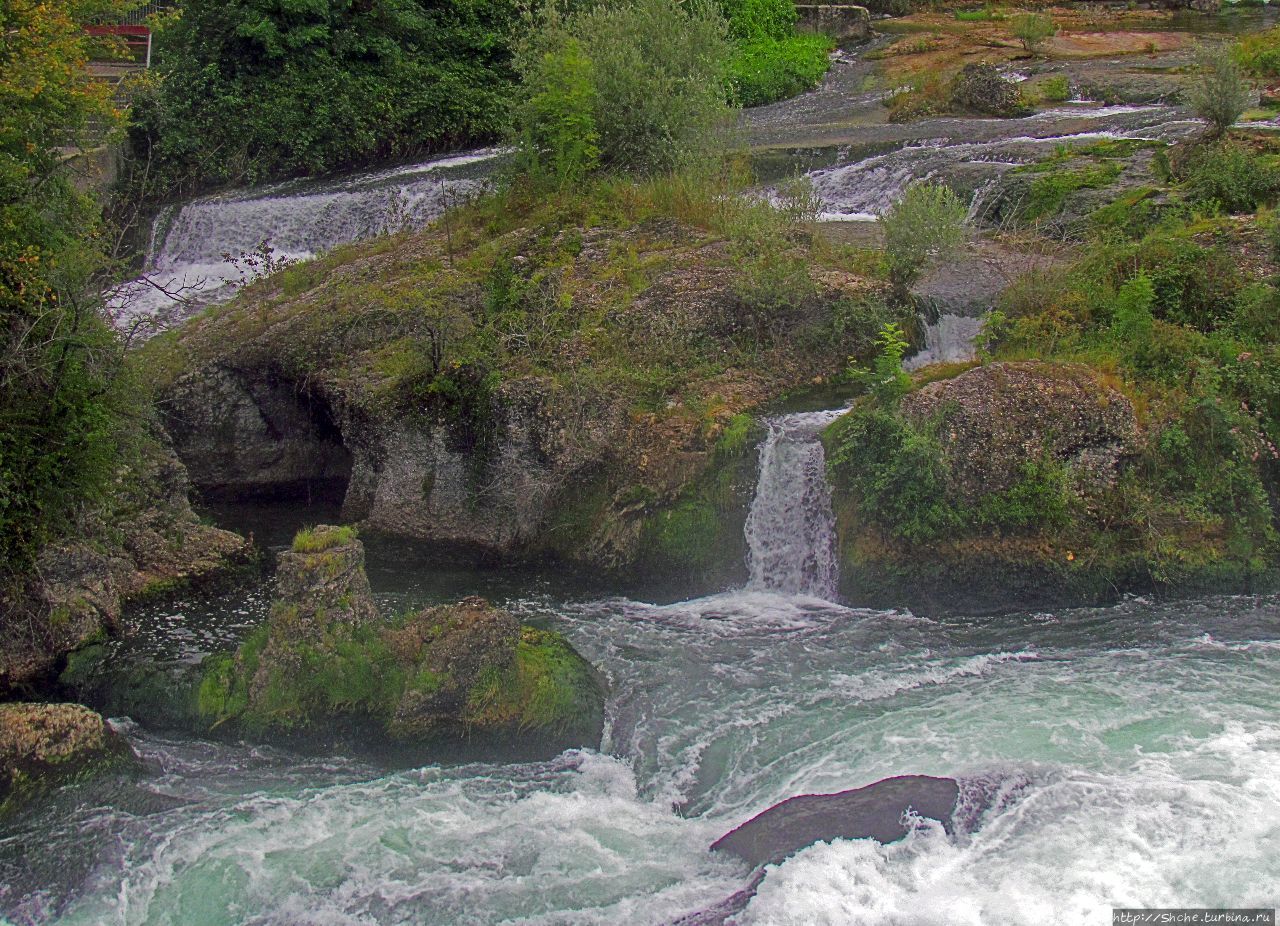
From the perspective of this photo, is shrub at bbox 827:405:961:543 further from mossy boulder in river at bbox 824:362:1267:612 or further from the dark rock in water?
the dark rock in water

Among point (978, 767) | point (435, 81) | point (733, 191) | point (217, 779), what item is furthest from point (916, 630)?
point (435, 81)

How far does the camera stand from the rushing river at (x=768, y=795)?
25.4ft

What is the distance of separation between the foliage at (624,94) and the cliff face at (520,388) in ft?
5.66

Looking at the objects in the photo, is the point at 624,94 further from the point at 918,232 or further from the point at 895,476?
the point at 895,476

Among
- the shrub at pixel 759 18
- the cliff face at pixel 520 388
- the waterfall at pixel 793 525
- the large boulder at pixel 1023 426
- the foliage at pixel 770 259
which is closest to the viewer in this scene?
the large boulder at pixel 1023 426

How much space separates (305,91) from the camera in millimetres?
24562

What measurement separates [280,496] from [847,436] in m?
7.19

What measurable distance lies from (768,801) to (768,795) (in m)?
0.10

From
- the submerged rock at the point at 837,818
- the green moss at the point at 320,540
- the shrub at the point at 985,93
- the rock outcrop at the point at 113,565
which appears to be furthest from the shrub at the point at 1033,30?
the submerged rock at the point at 837,818

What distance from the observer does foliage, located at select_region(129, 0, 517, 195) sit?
24.1 m

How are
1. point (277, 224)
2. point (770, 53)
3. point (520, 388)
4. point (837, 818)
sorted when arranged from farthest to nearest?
point (770, 53) < point (277, 224) < point (520, 388) < point (837, 818)

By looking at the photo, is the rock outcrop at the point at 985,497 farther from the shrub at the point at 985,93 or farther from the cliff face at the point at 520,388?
the shrub at the point at 985,93

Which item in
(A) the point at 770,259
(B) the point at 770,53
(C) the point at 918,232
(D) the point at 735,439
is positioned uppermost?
(B) the point at 770,53

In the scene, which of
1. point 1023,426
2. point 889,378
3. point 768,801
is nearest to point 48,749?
point 768,801
